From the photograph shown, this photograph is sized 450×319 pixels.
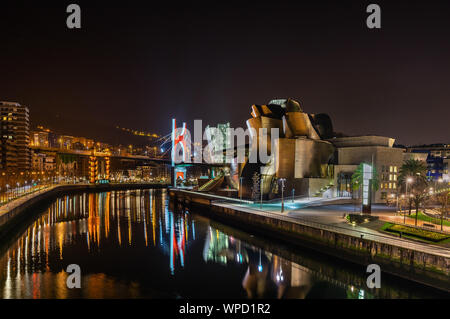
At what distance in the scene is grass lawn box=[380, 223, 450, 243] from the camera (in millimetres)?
14402

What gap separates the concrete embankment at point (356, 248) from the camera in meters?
12.6

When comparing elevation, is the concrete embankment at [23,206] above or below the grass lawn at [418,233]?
below

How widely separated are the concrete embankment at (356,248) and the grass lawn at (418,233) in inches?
66.6

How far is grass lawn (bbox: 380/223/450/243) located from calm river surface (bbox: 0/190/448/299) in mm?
2718

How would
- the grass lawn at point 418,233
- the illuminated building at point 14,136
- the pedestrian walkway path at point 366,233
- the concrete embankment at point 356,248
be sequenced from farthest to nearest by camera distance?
the illuminated building at point 14,136, the grass lawn at point 418,233, the pedestrian walkway path at point 366,233, the concrete embankment at point 356,248

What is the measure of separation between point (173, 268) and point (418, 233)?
Result: 494 inches

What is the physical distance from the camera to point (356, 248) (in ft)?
52.0

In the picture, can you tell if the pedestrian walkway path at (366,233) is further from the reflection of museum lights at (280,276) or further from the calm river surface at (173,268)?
the reflection of museum lights at (280,276)

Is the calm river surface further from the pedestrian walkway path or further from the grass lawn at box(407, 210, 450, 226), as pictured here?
the grass lawn at box(407, 210, 450, 226)

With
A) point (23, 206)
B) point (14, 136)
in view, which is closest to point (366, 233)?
point (23, 206)

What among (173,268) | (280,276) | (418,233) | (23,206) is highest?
(418,233)

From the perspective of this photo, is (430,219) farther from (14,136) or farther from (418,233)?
(14,136)

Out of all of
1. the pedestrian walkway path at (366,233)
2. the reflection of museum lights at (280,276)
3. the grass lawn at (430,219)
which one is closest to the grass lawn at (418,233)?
the pedestrian walkway path at (366,233)
